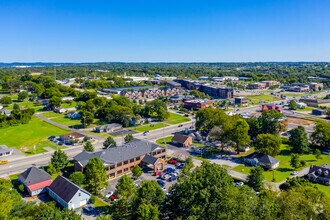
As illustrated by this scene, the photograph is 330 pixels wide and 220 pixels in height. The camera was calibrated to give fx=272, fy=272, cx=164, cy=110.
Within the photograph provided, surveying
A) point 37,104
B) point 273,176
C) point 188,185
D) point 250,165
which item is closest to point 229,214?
point 188,185

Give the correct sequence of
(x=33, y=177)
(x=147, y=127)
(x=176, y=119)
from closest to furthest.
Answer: (x=33, y=177) → (x=147, y=127) → (x=176, y=119)

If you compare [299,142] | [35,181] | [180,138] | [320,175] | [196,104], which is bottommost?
[35,181]

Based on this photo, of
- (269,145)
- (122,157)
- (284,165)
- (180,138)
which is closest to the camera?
(122,157)

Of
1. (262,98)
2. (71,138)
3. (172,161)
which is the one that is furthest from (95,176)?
(262,98)

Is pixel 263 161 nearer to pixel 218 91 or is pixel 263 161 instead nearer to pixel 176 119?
pixel 176 119

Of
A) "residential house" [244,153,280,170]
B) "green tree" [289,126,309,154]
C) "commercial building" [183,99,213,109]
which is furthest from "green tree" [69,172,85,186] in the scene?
"commercial building" [183,99,213,109]

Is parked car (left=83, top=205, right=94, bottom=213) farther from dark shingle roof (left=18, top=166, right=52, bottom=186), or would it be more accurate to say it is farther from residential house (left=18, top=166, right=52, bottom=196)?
dark shingle roof (left=18, top=166, right=52, bottom=186)

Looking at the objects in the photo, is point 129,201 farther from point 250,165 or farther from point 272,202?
point 250,165
